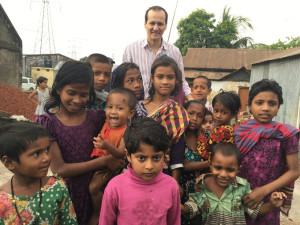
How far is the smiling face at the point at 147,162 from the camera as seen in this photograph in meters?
1.47

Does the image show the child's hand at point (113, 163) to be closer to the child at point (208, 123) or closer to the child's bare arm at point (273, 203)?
the child's bare arm at point (273, 203)

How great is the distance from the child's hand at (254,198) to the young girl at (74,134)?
0.98 metres

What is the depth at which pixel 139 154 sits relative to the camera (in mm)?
1492

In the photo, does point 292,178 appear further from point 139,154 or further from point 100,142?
point 100,142

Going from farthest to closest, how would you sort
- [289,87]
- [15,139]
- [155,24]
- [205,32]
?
[205,32] < [289,87] < [155,24] < [15,139]

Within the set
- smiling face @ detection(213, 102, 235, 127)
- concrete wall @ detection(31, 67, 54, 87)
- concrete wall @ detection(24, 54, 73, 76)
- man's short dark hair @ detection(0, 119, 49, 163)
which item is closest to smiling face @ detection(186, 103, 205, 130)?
smiling face @ detection(213, 102, 235, 127)

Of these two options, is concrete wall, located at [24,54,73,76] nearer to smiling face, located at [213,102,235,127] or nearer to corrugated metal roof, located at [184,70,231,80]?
corrugated metal roof, located at [184,70,231,80]

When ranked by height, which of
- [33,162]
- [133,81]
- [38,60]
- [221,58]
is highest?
[38,60]

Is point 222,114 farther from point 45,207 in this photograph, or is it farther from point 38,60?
point 38,60

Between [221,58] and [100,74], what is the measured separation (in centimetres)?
2084

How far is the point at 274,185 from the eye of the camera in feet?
5.90

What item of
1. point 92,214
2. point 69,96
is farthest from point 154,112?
point 92,214

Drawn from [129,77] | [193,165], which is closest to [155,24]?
[129,77]

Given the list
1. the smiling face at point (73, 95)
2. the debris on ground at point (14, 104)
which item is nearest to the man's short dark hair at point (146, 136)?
the smiling face at point (73, 95)
